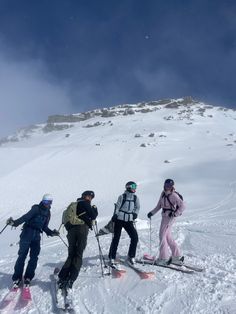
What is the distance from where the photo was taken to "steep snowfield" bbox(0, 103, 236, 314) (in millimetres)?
7324

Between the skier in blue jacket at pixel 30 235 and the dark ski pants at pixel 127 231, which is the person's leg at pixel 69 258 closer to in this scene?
the skier in blue jacket at pixel 30 235

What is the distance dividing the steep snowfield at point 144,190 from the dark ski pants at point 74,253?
0.46 meters

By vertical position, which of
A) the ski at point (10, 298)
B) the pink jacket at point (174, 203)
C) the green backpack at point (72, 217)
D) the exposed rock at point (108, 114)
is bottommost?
the ski at point (10, 298)

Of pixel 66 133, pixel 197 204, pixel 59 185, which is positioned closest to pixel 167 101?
pixel 66 133

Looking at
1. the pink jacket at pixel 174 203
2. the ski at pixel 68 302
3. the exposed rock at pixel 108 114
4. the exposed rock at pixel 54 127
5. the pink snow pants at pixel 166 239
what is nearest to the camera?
the ski at pixel 68 302

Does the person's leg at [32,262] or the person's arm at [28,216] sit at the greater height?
the person's arm at [28,216]

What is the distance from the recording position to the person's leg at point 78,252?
752cm

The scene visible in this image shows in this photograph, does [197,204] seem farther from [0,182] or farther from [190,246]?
[0,182]

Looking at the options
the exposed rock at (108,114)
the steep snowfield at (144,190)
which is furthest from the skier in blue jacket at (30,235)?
the exposed rock at (108,114)

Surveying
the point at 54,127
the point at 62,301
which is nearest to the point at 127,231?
the point at 62,301

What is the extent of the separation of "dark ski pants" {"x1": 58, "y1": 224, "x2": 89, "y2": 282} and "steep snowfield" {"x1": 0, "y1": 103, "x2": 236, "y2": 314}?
0.46 meters

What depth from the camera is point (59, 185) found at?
3519 cm

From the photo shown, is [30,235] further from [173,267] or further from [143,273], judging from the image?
[173,267]

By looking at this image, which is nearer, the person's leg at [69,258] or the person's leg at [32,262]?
the person's leg at [69,258]
